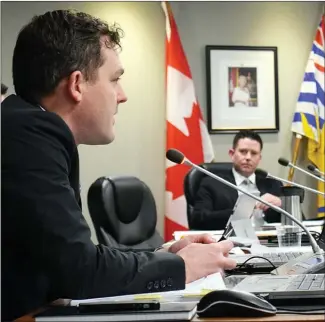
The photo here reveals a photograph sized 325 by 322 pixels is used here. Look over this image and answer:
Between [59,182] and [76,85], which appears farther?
[76,85]

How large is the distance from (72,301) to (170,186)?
11.5ft

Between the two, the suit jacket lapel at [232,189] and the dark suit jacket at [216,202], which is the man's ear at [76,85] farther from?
the suit jacket lapel at [232,189]

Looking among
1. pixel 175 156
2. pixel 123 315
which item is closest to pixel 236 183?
pixel 175 156

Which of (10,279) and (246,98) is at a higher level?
(246,98)

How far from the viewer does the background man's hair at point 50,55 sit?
140cm

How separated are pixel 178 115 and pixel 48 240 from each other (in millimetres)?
3696

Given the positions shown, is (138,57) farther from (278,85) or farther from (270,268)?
(270,268)

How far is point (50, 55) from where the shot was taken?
1.40 metres

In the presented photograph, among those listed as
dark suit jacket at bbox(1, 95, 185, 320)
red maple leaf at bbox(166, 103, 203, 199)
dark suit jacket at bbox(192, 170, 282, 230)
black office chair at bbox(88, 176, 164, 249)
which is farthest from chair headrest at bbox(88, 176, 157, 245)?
dark suit jacket at bbox(1, 95, 185, 320)

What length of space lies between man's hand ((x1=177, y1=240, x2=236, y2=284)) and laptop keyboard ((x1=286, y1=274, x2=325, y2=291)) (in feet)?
0.48

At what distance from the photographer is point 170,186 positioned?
473 centimetres

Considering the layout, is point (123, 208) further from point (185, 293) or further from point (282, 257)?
point (185, 293)

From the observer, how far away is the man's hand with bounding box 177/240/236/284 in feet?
4.33

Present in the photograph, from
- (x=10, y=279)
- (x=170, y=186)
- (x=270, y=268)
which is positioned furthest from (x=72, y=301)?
(x=170, y=186)
